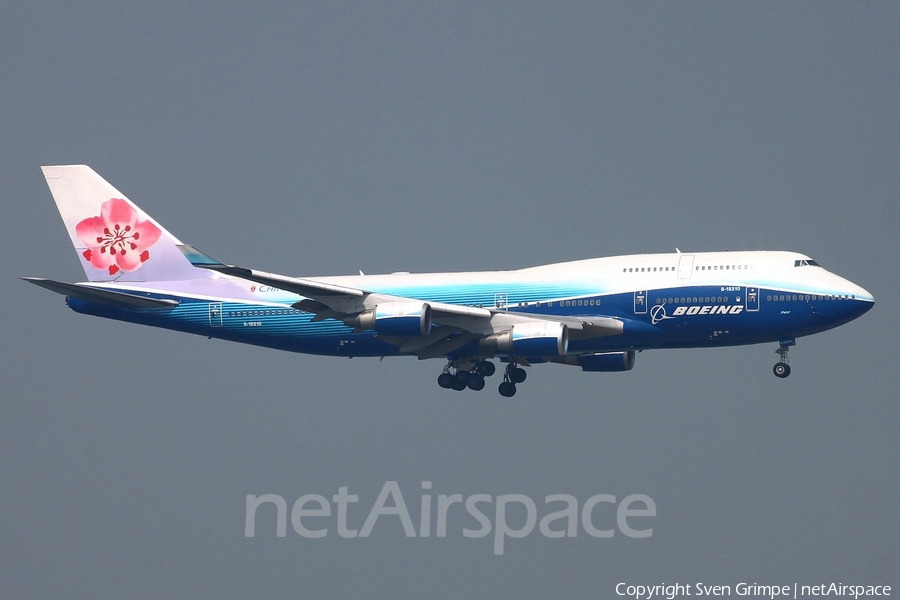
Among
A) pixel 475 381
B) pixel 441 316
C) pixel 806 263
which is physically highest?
pixel 806 263

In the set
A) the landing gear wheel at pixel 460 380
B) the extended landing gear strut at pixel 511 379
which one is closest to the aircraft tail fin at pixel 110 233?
the landing gear wheel at pixel 460 380

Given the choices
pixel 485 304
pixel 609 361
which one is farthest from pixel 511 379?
pixel 485 304

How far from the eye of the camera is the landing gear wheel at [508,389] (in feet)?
204

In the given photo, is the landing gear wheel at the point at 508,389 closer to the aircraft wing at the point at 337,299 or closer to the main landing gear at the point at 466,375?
the main landing gear at the point at 466,375

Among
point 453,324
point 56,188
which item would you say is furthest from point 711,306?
point 56,188

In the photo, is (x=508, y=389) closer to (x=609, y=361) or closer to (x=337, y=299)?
(x=609, y=361)

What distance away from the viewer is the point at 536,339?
2146 inches

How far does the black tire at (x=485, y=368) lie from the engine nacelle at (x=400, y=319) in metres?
6.05

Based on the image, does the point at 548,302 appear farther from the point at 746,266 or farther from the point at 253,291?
the point at 253,291

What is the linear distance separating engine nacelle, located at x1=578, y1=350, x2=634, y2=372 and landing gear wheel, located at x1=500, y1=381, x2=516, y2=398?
3592mm

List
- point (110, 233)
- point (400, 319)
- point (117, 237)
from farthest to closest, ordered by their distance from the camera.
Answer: point (110, 233) < point (117, 237) < point (400, 319)

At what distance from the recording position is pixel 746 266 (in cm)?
5581

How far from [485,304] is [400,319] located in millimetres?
5074

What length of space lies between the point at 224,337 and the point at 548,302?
16167mm
